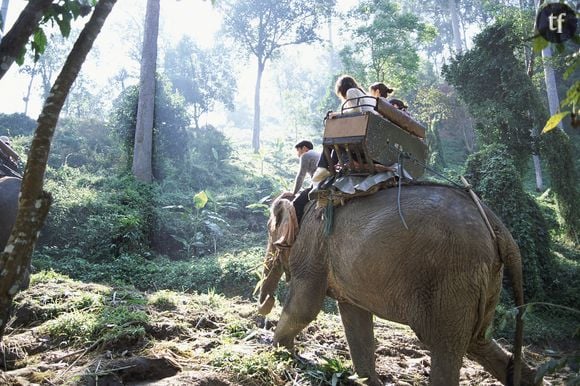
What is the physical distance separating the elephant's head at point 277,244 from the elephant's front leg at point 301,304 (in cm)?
Answer: 42

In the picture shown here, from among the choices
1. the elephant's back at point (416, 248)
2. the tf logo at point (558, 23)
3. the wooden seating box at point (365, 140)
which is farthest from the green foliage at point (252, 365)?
the tf logo at point (558, 23)

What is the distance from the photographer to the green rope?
413cm

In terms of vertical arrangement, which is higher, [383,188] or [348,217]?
[383,188]

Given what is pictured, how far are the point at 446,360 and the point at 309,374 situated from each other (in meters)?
1.49

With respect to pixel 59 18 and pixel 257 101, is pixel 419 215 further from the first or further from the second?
pixel 257 101

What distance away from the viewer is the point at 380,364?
16.6 feet

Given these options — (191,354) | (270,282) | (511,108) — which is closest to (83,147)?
(511,108)

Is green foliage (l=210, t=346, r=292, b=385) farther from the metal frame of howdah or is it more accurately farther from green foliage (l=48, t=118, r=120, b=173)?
green foliage (l=48, t=118, r=120, b=173)

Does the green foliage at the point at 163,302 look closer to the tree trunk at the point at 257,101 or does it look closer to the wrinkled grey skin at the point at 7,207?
the wrinkled grey skin at the point at 7,207

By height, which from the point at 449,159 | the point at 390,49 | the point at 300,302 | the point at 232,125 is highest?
the point at 232,125

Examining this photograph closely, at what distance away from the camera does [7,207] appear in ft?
19.7

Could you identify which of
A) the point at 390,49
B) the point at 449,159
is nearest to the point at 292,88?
the point at 449,159

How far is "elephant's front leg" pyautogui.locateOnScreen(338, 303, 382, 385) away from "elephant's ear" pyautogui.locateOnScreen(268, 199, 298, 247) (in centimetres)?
91

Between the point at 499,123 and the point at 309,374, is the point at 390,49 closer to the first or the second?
the point at 499,123
